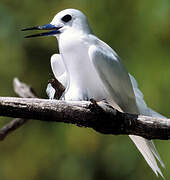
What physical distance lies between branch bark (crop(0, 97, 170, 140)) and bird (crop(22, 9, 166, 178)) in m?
0.36

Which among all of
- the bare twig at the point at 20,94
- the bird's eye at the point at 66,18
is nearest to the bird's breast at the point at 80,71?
the bird's eye at the point at 66,18

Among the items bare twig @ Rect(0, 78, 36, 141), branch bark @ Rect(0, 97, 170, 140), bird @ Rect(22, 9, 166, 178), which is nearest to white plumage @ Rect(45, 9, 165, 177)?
bird @ Rect(22, 9, 166, 178)

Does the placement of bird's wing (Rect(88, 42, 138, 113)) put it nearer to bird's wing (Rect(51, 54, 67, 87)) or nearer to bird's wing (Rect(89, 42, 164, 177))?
bird's wing (Rect(89, 42, 164, 177))

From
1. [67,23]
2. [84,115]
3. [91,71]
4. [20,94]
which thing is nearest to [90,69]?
[91,71]

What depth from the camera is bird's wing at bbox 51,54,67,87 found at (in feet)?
10.7

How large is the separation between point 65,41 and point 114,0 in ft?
9.20

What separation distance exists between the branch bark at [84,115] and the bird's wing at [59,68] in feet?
2.05

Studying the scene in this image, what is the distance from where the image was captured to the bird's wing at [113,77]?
2.94 metres

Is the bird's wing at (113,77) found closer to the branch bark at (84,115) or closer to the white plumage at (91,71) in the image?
the white plumage at (91,71)

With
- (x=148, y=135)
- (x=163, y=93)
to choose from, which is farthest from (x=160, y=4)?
(x=148, y=135)

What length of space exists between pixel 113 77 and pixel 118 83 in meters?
0.05

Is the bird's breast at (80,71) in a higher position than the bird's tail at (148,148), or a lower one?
A: higher

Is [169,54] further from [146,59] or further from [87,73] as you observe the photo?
[87,73]

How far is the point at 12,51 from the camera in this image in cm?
554
